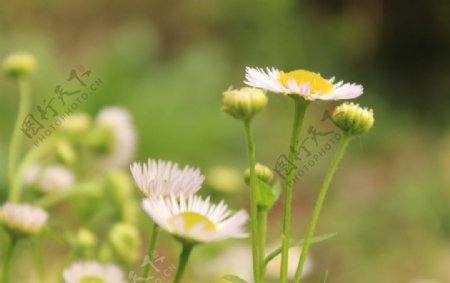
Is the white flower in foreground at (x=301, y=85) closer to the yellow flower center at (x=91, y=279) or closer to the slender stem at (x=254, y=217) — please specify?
the slender stem at (x=254, y=217)

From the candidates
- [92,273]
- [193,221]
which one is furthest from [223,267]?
[193,221]

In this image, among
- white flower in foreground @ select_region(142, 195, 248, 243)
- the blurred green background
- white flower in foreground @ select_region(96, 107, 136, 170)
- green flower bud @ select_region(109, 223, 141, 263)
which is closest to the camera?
white flower in foreground @ select_region(142, 195, 248, 243)

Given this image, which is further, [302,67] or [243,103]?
[302,67]

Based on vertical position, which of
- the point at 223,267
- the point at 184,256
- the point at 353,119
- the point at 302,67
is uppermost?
the point at 302,67

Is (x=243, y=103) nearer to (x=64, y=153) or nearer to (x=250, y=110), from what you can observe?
(x=250, y=110)

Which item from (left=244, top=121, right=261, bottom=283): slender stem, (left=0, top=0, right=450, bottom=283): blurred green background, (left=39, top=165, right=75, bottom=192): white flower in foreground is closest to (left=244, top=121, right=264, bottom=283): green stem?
(left=244, top=121, right=261, bottom=283): slender stem

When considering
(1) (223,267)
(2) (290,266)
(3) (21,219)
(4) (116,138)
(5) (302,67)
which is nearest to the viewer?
(3) (21,219)

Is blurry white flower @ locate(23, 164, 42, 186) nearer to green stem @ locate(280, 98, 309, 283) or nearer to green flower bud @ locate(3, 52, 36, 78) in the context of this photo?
green flower bud @ locate(3, 52, 36, 78)
